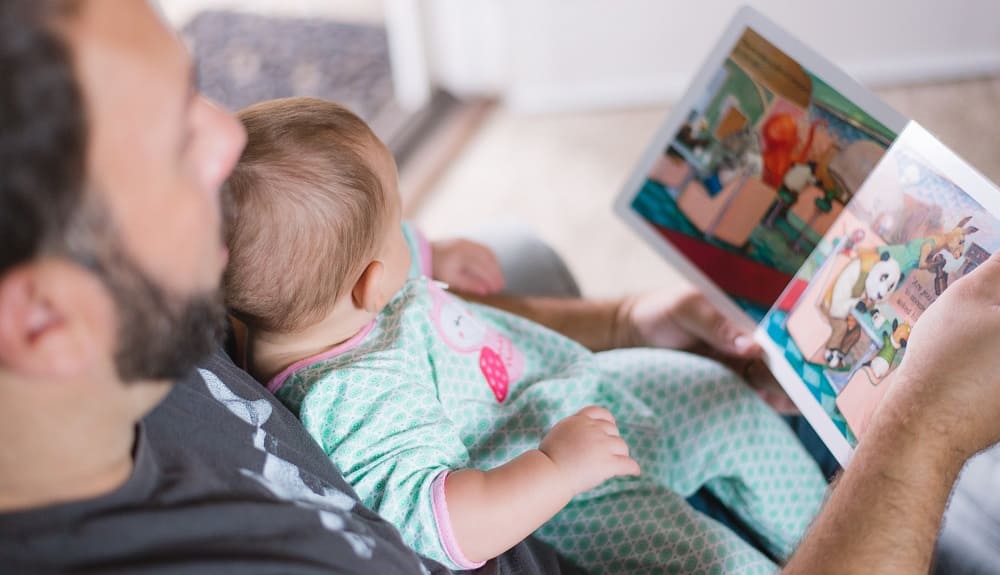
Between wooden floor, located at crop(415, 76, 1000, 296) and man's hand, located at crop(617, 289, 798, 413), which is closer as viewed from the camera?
man's hand, located at crop(617, 289, 798, 413)

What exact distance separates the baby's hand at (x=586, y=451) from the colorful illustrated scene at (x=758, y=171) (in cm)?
39

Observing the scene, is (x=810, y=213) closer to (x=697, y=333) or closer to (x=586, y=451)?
(x=697, y=333)

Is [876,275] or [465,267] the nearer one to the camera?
[876,275]

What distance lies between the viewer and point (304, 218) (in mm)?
893

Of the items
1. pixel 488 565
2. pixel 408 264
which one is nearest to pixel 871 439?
pixel 488 565

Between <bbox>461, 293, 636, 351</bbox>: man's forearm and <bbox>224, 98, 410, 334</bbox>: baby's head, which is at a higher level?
<bbox>224, 98, 410, 334</bbox>: baby's head

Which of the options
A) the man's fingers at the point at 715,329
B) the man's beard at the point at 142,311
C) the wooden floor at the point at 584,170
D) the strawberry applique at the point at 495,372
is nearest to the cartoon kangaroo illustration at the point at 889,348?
the man's fingers at the point at 715,329

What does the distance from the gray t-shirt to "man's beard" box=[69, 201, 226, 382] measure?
0.09m

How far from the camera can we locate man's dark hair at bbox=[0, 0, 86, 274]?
503 mm

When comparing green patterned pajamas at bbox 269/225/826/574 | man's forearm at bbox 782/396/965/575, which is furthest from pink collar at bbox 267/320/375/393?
man's forearm at bbox 782/396/965/575

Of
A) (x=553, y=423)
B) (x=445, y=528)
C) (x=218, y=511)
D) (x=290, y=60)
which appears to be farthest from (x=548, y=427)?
(x=290, y=60)

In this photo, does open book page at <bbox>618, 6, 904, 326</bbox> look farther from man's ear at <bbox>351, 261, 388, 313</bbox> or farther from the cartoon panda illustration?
man's ear at <bbox>351, 261, 388, 313</bbox>

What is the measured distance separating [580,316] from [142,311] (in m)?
0.82

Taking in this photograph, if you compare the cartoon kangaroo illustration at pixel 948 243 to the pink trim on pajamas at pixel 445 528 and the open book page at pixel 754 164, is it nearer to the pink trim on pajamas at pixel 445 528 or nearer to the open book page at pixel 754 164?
the open book page at pixel 754 164
